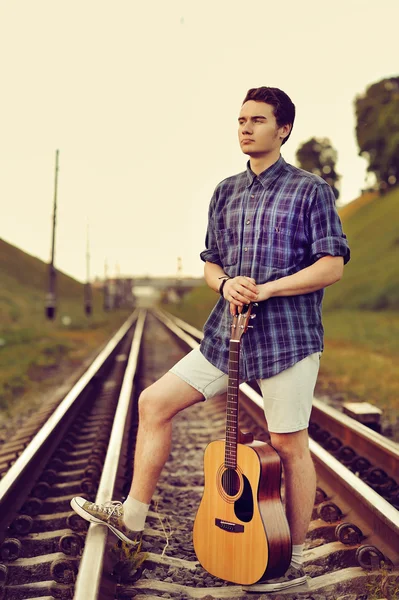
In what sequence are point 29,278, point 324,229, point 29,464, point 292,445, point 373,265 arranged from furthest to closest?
point 29,278, point 373,265, point 29,464, point 292,445, point 324,229

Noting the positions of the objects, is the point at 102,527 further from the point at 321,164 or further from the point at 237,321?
the point at 321,164

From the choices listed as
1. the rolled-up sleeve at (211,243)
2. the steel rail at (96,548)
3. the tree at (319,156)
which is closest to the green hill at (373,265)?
the tree at (319,156)

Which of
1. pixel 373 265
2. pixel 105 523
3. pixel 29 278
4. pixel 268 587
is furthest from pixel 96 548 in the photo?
pixel 29 278

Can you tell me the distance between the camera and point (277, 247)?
96.7 inches

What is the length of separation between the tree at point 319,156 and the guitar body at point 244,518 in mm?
49085

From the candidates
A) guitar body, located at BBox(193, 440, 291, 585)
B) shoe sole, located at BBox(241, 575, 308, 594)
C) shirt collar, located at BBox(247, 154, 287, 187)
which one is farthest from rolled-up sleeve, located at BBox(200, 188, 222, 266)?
shoe sole, located at BBox(241, 575, 308, 594)

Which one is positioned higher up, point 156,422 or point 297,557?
point 156,422

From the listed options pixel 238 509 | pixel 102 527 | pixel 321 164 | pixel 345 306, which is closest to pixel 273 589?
pixel 238 509

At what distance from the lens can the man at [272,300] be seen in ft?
7.91

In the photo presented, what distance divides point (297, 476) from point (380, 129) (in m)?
40.2

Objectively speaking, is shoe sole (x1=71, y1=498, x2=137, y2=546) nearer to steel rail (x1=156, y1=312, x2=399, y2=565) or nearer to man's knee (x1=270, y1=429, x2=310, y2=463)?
man's knee (x1=270, y1=429, x2=310, y2=463)

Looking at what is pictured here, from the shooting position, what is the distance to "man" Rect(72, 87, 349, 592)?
2.41 meters

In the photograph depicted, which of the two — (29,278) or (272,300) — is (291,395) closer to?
(272,300)

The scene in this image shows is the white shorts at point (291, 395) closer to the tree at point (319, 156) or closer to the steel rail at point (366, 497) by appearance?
the steel rail at point (366, 497)
